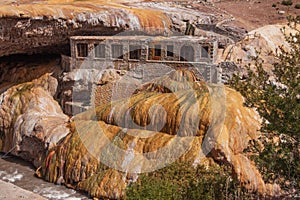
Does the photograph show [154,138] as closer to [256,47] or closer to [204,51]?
[204,51]

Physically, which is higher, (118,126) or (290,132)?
(290,132)

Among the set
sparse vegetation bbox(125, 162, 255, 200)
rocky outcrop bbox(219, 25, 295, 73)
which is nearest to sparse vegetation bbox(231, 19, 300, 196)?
sparse vegetation bbox(125, 162, 255, 200)

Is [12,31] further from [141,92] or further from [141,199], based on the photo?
[141,199]

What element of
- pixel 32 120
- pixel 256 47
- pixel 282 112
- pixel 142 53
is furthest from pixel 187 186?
pixel 256 47

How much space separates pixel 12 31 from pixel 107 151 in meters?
12.6

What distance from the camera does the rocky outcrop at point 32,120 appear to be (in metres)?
31.3

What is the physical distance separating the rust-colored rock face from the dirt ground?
945 inches

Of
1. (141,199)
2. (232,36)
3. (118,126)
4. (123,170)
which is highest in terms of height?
(232,36)

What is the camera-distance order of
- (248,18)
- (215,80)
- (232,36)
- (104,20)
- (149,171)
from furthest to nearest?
1. (248,18)
2. (232,36)
3. (104,20)
4. (215,80)
5. (149,171)

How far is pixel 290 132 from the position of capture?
14.8 meters

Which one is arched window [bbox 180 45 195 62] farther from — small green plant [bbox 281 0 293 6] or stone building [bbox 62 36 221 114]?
small green plant [bbox 281 0 293 6]

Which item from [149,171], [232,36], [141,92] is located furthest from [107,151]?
[232,36]

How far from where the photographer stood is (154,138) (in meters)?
26.6

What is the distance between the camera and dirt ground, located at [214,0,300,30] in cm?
5256
